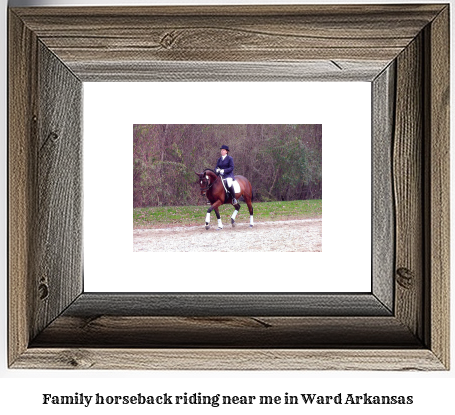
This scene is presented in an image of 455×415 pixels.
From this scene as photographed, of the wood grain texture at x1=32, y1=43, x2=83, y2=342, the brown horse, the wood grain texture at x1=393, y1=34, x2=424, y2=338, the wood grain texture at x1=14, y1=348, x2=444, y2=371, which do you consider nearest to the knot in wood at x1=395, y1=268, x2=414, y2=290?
the wood grain texture at x1=393, y1=34, x2=424, y2=338

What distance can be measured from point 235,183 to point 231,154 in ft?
0.15

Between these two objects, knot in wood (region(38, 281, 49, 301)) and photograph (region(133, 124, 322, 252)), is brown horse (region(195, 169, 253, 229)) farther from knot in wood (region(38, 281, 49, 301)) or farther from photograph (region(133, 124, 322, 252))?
knot in wood (region(38, 281, 49, 301))

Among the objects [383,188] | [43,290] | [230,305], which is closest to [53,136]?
[43,290]

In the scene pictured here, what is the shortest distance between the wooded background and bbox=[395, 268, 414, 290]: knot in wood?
0.57 ft

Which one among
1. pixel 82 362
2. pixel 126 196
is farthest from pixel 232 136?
pixel 82 362

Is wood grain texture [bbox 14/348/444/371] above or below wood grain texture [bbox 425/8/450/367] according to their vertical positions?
below

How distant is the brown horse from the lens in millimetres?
883

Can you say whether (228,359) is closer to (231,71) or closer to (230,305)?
(230,305)
